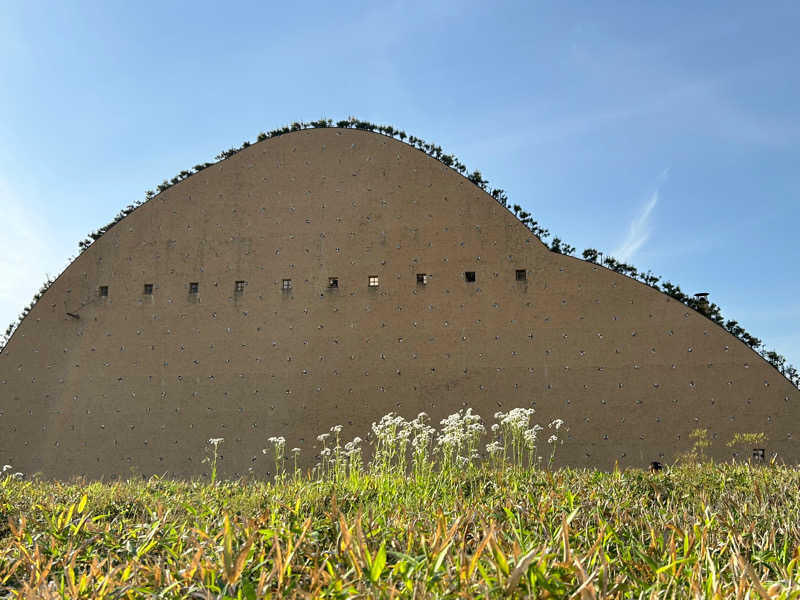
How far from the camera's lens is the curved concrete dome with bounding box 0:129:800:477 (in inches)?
432

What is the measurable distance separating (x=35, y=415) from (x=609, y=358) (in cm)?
1150

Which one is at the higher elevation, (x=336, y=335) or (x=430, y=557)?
(x=336, y=335)

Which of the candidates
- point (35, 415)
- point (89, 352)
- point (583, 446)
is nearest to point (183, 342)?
point (89, 352)

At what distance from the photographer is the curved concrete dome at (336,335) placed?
432 inches

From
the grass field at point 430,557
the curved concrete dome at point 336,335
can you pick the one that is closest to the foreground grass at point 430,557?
the grass field at point 430,557

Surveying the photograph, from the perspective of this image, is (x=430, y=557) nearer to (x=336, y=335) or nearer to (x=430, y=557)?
(x=430, y=557)

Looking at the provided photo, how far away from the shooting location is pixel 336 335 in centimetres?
1197

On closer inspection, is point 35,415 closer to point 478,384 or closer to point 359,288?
point 359,288

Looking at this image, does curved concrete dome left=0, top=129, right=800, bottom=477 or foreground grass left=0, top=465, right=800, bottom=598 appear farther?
curved concrete dome left=0, top=129, right=800, bottom=477

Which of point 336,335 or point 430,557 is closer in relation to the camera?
point 430,557

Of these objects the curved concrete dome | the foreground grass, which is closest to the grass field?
the foreground grass

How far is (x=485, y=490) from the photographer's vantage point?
5.04 metres

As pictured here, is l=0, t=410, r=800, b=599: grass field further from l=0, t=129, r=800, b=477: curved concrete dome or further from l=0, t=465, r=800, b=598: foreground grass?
l=0, t=129, r=800, b=477: curved concrete dome

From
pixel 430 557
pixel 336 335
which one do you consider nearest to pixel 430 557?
pixel 430 557
